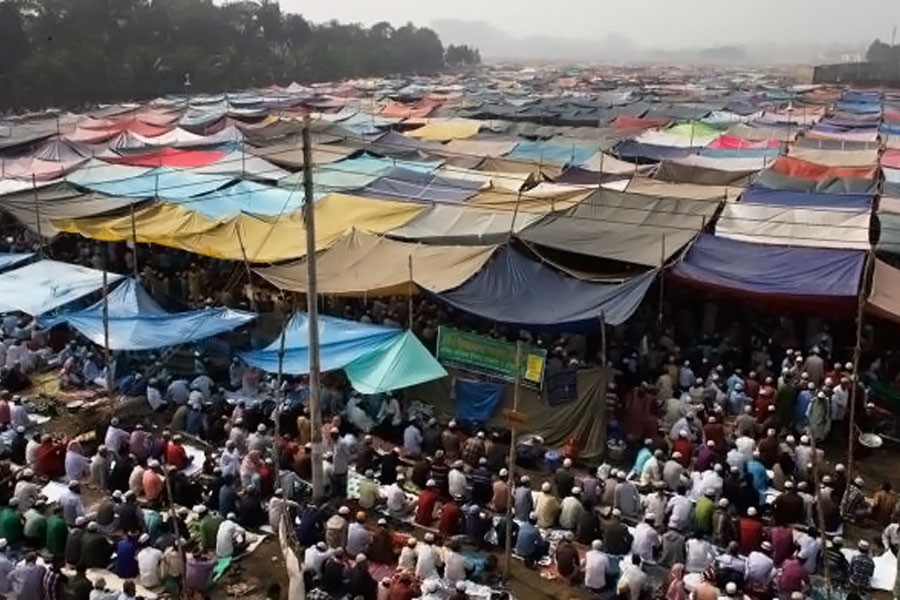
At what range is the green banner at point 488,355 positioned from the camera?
1241 centimetres

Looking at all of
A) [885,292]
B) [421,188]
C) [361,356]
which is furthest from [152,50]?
[885,292]

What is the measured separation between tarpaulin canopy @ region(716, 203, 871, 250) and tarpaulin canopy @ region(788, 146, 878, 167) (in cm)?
783

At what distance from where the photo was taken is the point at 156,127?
1373 inches

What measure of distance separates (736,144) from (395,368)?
2139 centimetres

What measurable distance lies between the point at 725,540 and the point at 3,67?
51.1m

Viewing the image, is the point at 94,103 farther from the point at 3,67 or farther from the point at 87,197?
the point at 87,197

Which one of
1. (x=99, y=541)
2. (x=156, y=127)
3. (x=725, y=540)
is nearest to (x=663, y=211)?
(x=725, y=540)

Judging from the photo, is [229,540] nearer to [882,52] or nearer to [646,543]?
[646,543]

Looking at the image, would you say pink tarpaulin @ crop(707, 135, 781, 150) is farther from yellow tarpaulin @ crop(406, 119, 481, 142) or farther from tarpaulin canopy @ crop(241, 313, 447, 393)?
tarpaulin canopy @ crop(241, 313, 447, 393)

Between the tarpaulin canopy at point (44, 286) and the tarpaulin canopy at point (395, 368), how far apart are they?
5374 mm

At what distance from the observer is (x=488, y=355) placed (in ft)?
41.6

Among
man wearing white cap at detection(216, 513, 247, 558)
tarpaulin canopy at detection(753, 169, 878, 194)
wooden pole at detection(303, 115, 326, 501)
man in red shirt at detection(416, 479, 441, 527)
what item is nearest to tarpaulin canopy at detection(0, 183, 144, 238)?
wooden pole at detection(303, 115, 326, 501)

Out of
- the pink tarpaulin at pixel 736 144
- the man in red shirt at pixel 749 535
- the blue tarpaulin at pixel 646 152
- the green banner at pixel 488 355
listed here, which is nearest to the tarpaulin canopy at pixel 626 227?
the green banner at pixel 488 355

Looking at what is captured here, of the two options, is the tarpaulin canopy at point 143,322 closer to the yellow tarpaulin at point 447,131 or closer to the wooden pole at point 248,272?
the wooden pole at point 248,272
